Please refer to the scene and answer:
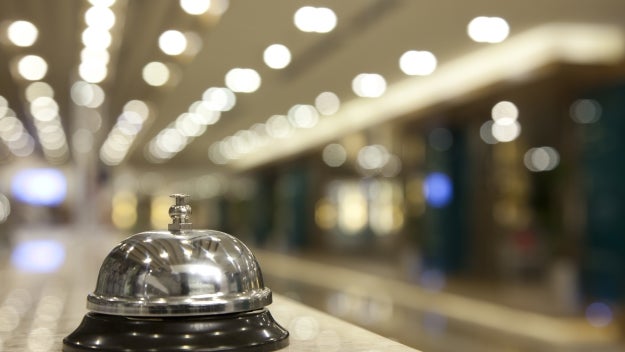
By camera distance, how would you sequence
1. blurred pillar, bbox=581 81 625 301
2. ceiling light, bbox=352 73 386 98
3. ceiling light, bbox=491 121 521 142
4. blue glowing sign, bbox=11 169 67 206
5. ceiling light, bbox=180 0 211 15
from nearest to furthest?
ceiling light, bbox=180 0 211 15, blurred pillar, bbox=581 81 625 301, ceiling light, bbox=352 73 386 98, ceiling light, bbox=491 121 521 142, blue glowing sign, bbox=11 169 67 206

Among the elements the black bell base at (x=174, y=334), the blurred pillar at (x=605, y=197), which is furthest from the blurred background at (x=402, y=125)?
the black bell base at (x=174, y=334)

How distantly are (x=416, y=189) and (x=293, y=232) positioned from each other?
9832 mm

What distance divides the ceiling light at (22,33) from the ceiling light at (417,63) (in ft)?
14.8

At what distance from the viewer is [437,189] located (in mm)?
15062

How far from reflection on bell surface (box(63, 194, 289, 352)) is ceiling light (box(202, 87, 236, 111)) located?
10.6 metres

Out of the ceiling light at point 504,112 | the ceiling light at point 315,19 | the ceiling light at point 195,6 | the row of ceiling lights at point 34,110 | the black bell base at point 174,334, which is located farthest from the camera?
the ceiling light at point 504,112

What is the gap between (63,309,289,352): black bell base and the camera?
1294 mm

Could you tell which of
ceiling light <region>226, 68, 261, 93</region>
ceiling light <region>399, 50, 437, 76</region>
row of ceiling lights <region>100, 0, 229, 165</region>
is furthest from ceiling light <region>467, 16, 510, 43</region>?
ceiling light <region>226, 68, 261, 93</region>

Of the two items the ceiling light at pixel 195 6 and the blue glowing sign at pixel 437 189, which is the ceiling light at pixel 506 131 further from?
the ceiling light at pixel 195 6

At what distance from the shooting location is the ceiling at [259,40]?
272 inches

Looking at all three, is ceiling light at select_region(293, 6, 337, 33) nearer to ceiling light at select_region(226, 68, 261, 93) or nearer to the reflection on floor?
ceiling light at select_region(226, 68, 261, 93)

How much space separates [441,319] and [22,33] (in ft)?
19.4

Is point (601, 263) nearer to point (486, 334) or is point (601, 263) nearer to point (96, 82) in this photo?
point (486, 334)

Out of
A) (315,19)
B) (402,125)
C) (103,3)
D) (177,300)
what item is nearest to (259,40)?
(315,19)
